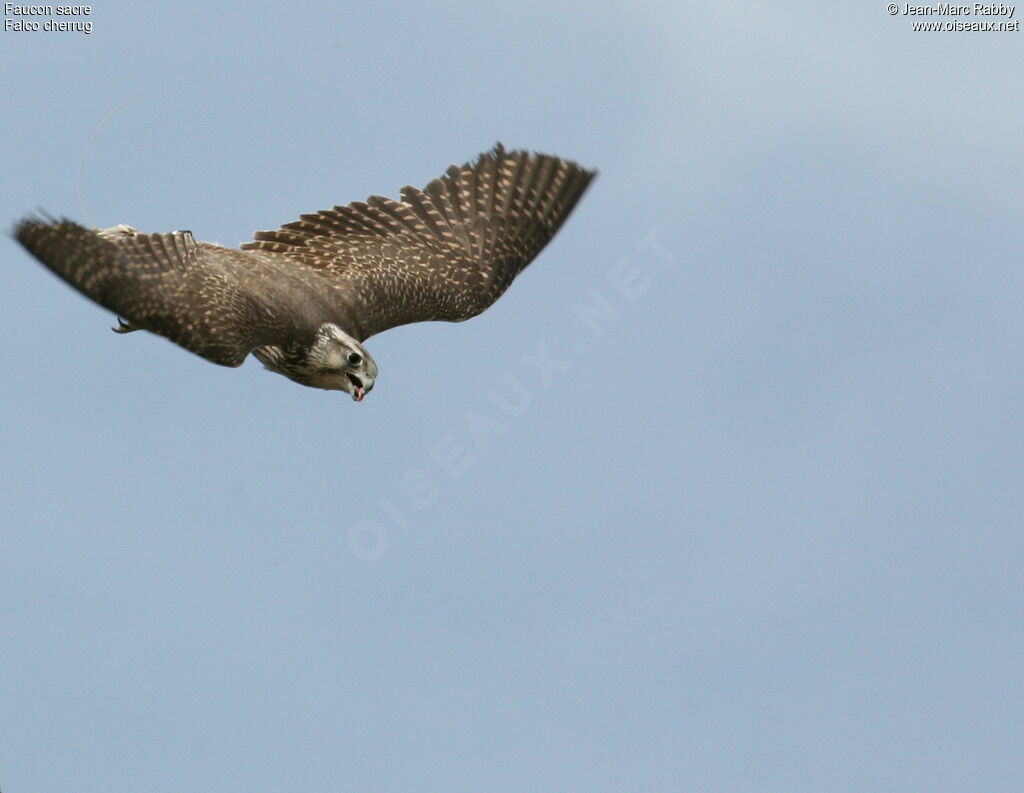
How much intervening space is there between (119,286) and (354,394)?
8.00 feet

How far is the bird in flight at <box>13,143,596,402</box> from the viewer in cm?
1912

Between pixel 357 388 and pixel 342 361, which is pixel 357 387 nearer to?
pixel 357 388

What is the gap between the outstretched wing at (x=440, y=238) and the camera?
70.2 feet

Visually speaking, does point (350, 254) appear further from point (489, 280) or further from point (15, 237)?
point (15, 237)

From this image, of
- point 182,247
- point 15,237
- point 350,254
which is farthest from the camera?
point 350,254

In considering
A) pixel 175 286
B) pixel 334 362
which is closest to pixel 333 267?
pixel 334 362

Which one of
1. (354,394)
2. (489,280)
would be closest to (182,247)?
(354,394)

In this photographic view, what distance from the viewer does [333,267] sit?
841 inches

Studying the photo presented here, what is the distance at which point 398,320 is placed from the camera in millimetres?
21641

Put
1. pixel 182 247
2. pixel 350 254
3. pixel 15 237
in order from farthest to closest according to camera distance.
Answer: pixel 350 254
pixel 182 247
pixel 15 237

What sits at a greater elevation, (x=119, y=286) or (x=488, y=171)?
(x=488, y=171)

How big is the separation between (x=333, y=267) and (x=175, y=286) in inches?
91.4

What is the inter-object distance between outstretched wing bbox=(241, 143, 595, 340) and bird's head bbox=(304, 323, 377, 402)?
2.97ft

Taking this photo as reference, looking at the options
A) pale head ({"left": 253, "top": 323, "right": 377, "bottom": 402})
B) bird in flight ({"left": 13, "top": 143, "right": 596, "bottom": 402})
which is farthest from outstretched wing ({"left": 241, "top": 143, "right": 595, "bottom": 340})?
pale head ({"left": 253, "top": 323, "right": 377, "bottom": 402})
